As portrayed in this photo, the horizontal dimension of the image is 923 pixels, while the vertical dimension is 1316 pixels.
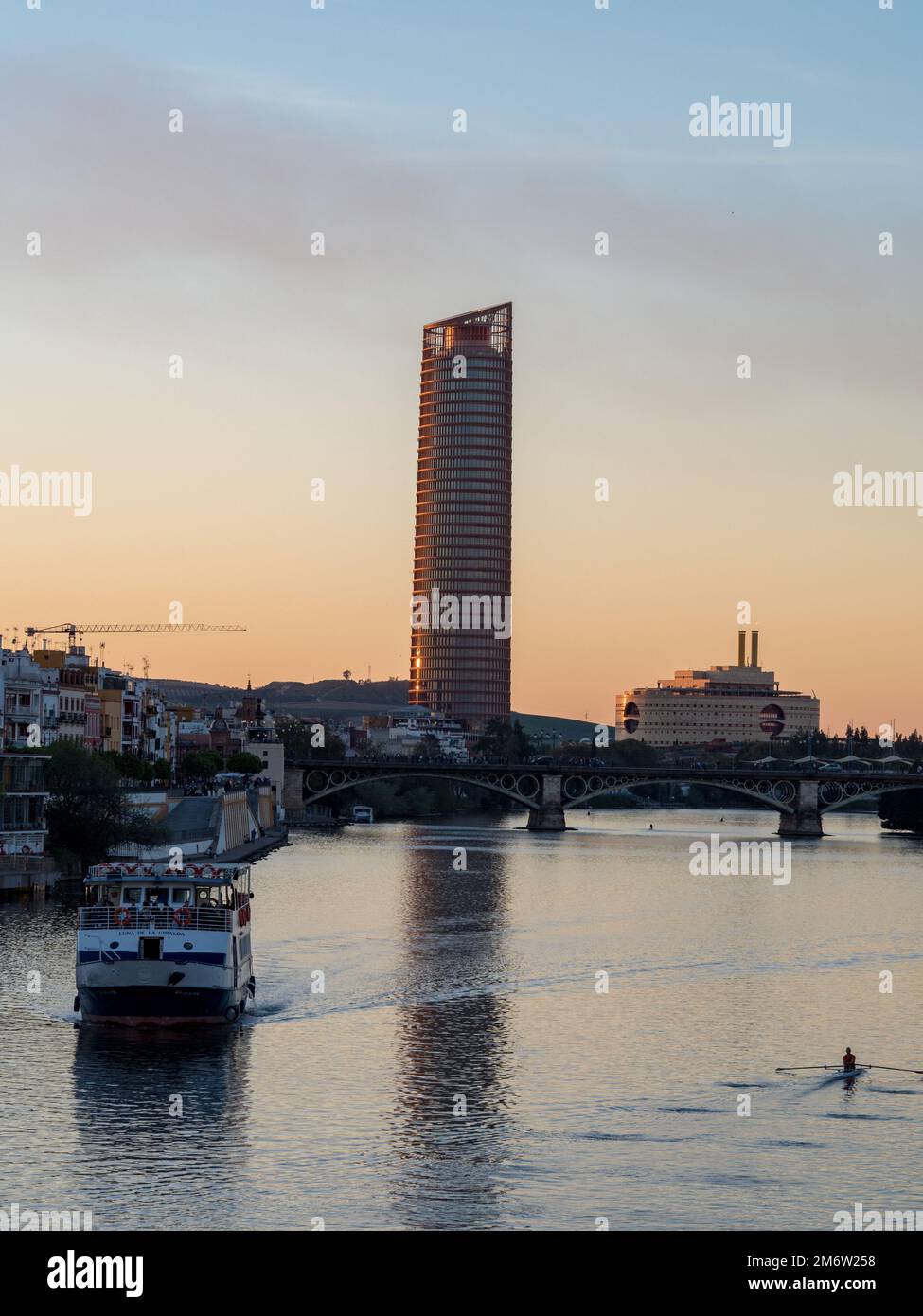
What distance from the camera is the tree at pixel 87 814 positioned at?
111250mm

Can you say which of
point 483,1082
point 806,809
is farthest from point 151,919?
point 806,809

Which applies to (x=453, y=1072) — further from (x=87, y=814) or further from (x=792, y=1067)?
(x=87, y=814)

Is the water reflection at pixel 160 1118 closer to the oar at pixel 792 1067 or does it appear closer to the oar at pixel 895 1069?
the oar at pixel 792 1067

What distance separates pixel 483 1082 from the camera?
2126 inches

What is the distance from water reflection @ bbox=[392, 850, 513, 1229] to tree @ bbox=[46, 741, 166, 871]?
59.9 ft

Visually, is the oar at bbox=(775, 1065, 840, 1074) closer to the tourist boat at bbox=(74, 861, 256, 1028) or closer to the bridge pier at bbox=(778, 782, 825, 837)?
the tourist boat at bbox=(74, 861, 256, 1028)

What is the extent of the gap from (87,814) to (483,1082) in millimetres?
61555

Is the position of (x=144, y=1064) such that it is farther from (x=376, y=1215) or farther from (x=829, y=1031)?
(x=829, y=1031)

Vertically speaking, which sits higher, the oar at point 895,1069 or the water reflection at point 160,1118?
the water reflection at point 160,1118

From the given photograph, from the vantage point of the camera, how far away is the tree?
111250 mm

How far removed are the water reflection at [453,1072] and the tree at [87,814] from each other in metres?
18.3

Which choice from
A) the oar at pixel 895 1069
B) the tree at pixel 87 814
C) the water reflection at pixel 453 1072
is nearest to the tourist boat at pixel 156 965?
the water reflection at pixel 453 1072

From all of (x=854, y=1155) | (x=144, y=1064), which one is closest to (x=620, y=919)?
(x=144, y=1064)
